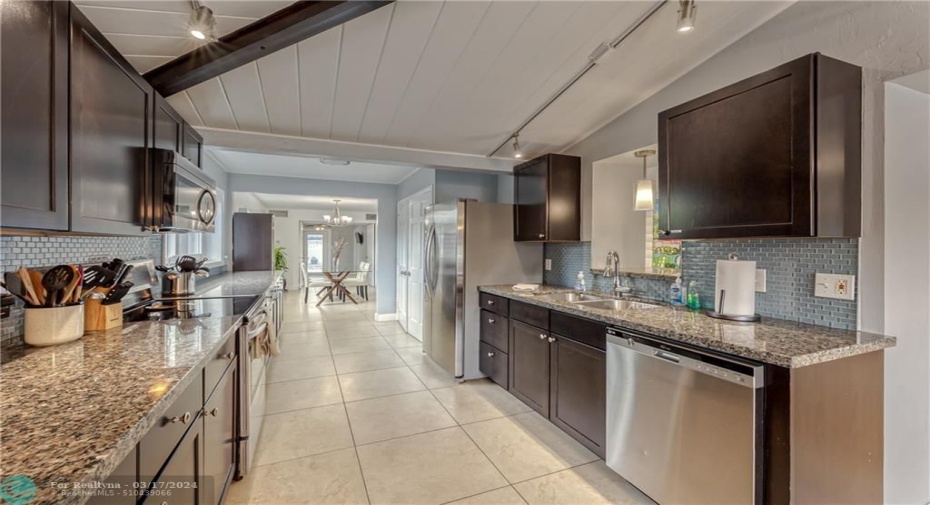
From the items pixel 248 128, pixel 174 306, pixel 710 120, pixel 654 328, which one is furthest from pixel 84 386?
pixel 710 120

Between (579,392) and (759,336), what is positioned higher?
(759,336)

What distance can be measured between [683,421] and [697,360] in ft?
0.98

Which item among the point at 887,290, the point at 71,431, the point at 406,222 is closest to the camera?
the point at 71,431

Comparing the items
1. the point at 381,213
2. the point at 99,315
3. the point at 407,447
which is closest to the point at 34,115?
the point at 99,315

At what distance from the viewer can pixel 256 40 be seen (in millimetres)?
1760

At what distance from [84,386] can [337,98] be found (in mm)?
2067

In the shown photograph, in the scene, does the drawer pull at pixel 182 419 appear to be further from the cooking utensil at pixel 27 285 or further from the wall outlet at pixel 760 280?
the wall outlet at pixel 760 280

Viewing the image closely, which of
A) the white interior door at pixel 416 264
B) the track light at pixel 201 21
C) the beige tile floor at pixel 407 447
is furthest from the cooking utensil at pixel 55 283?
the white interior door at pixel 416 264

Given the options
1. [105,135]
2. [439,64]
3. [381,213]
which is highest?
[439,64]

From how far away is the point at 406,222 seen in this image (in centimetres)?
Result: 557

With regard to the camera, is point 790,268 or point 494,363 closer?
point 790,268

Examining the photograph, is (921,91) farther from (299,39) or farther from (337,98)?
(337,98)

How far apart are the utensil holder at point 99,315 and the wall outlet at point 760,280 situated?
3.10 m

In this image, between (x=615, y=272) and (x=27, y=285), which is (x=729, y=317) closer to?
(x=615, y=272)
